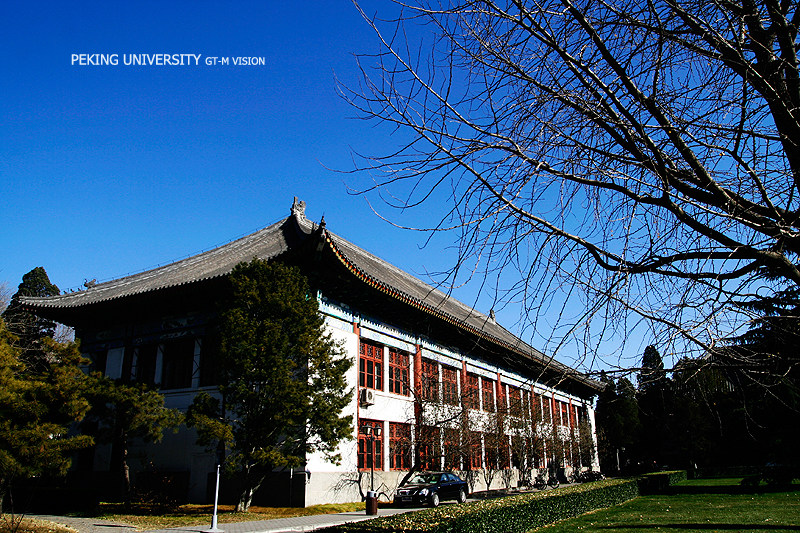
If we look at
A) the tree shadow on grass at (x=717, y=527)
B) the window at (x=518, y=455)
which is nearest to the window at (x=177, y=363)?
the tree shadow on grass at (x=717, y=527)

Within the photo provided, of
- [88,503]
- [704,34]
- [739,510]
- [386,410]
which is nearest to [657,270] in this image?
[704,34]

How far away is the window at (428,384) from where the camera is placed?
2377 cm

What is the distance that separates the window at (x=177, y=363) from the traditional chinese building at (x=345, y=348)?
0.13 feet

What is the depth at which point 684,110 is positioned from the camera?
3928mm

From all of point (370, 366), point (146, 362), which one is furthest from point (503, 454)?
point (146, 362)

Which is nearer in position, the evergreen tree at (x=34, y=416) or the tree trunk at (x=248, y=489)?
the evergreen tree at (x=34, y=416)

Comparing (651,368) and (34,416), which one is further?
(34,416)

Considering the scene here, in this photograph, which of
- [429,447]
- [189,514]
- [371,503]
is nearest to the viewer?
[189,514]

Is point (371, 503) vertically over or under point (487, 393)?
under

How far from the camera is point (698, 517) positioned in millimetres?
14992

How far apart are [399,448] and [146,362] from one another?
10.4 m

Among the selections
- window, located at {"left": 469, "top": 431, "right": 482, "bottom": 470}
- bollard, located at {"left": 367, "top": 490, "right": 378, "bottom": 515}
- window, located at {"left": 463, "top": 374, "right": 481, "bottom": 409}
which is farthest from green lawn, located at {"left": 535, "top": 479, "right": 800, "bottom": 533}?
window, located at {"left": 463, "top": 374, "right": 481, "bottom": 409}

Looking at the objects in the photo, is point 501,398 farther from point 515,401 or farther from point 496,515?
point 496,515

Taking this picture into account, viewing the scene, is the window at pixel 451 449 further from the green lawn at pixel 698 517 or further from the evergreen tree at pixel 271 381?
the evergreen tree at pixel 271 381
